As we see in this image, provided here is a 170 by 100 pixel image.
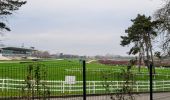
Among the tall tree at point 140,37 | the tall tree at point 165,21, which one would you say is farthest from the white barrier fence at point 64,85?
the tall tree at point 140,37

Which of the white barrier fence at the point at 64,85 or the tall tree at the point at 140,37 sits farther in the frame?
the tall tree at the point at 140,37

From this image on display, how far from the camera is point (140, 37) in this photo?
3031 inches

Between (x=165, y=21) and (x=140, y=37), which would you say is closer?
(x=165, y=21)

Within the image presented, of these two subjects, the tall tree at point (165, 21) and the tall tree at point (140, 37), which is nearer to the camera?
the tall tree at point (165, 21)

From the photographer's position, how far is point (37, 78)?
42.9ft

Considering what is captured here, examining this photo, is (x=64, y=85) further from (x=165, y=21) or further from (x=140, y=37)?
(x=140, y=37)

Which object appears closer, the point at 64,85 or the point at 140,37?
the point at 64,85

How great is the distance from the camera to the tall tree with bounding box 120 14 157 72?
74.8m

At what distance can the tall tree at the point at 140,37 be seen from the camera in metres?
74.8

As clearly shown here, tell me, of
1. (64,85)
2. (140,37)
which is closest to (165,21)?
(64,85)

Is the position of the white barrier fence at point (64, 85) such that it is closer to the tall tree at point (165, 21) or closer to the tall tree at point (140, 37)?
the tall tree at point (165, 21)

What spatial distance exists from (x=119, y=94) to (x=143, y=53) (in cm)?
6204

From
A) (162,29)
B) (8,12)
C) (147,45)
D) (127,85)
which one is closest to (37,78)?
(127,85)

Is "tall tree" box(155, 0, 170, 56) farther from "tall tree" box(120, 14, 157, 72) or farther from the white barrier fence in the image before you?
"tall tree" box(120, 14, 157, 72)
